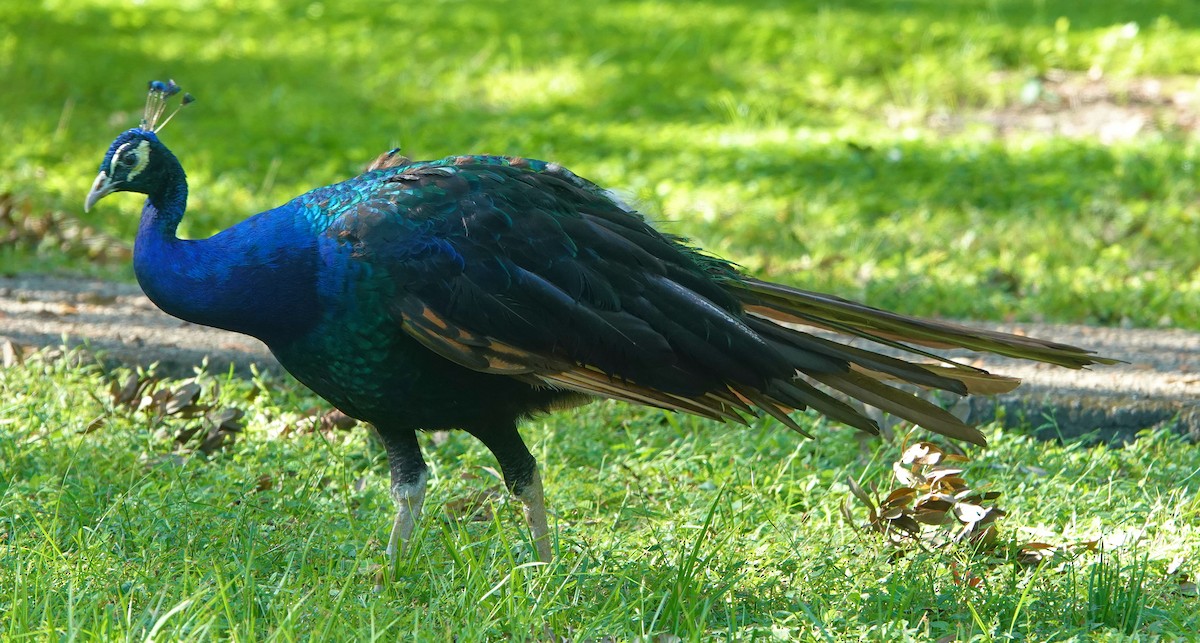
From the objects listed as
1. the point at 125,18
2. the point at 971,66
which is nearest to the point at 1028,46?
the point at 971,66

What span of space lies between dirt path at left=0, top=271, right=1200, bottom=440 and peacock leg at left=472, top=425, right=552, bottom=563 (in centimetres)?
186

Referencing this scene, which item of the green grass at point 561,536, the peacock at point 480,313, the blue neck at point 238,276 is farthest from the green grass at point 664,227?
the blue neck at point 238,276

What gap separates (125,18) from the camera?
11234mm

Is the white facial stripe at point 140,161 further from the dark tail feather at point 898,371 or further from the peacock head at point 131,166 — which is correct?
the dark tail feather at point 898,371

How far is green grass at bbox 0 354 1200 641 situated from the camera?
334cm

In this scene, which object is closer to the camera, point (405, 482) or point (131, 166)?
point (131, 166)

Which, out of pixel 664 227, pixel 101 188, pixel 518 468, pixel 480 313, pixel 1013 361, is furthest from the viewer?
pixel 1013 361

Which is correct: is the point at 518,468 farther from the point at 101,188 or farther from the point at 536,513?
the point at 101,188

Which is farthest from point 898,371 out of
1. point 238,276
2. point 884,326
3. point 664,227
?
point 238,276

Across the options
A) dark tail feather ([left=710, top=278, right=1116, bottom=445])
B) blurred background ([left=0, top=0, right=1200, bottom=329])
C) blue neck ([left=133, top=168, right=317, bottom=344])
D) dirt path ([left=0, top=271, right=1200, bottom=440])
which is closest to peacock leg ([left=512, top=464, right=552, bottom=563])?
dark tail feather ([left=710, top=278, right=1116, bottom=445])

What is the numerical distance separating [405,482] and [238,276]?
0.77 metres

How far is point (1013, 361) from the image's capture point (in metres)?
5.53

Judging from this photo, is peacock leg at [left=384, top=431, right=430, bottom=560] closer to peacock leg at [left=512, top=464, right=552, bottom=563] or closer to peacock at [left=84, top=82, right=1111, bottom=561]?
peacock at [left=84, top=82, right=1111, bottom=561]

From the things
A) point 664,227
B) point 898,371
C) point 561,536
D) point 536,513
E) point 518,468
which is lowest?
point 561,536
